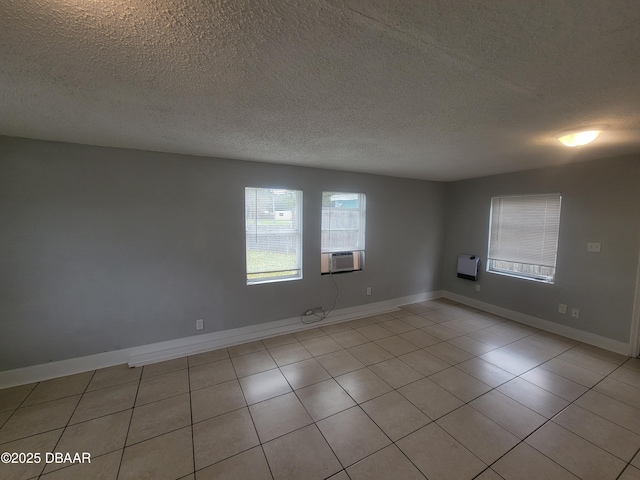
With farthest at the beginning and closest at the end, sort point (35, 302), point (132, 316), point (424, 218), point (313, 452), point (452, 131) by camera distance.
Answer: point (424, 218), point (132, 316), point (35, 302), point (452, 131), point (313, 452)

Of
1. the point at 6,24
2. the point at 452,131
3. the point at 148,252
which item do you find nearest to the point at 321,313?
the point at 148,252

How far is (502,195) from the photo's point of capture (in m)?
4.00

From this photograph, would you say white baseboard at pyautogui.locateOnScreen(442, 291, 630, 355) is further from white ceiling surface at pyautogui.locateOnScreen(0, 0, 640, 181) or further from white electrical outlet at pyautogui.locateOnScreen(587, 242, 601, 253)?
white ceiling surface at pyautogui.locateOnScreen(0, 0, 640, 181)

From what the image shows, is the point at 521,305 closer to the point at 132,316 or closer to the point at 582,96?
the point at 582,96

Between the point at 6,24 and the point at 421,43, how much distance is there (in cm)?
163

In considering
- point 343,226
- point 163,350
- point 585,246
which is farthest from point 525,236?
point 163,350

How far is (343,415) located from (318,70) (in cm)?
238

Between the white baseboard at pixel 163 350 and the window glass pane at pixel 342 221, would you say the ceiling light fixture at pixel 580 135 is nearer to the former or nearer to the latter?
the window glass pane at pixel 342 221

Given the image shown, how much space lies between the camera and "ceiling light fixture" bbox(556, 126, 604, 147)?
2.00 meters

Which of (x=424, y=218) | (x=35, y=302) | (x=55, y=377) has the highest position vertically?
(x=424, y=218)

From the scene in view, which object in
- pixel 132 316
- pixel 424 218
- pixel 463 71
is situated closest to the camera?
pixel 463 71

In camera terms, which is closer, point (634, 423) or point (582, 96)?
point (582, 96)

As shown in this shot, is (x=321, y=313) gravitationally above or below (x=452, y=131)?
below

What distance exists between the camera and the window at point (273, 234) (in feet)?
10.8
